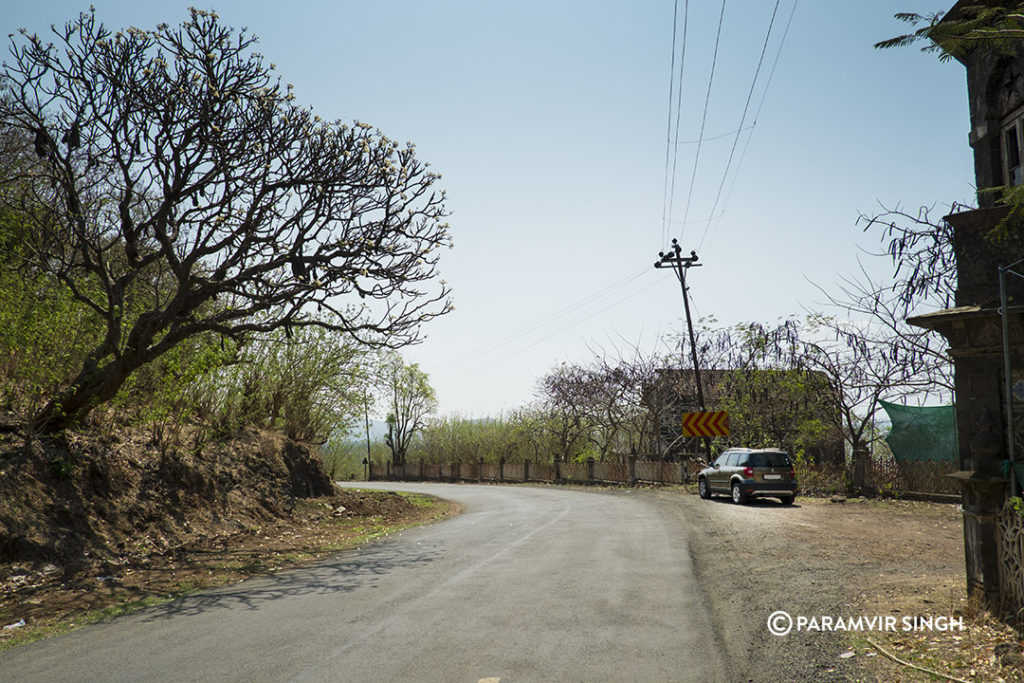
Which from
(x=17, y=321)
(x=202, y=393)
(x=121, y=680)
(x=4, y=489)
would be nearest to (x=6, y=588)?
(x=4, y=489)

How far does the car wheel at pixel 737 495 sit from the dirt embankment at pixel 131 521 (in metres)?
11.4

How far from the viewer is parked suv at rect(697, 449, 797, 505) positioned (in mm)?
21156

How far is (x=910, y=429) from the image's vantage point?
21.3m

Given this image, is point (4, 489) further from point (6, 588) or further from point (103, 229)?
point (103, 229)

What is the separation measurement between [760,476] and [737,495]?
1.03 m

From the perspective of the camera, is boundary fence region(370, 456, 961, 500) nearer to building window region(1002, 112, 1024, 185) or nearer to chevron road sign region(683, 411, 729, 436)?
chevron road sign region(683, 411, 729, 436)

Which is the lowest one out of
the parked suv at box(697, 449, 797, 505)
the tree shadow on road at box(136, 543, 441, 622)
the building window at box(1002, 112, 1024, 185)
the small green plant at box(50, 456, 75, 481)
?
the tree shadow on road at box(136, 543, 441, 622)

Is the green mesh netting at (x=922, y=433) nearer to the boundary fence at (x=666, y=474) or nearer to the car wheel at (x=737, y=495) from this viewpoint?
the boundary fence at (x=666, y=474)

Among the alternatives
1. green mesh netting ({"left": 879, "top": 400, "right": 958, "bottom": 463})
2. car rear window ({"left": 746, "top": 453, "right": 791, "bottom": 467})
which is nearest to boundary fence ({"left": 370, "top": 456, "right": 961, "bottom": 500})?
green mesh netting ({"left": 879, "top": 400, "right": 958, "bottom": 463})

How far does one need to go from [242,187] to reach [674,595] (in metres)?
11.0

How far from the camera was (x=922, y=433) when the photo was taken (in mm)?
21016

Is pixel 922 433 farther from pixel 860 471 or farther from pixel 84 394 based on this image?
pixel 84 394

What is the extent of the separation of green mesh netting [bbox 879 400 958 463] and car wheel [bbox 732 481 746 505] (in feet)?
15.6

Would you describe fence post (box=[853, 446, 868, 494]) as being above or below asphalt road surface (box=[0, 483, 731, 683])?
above
